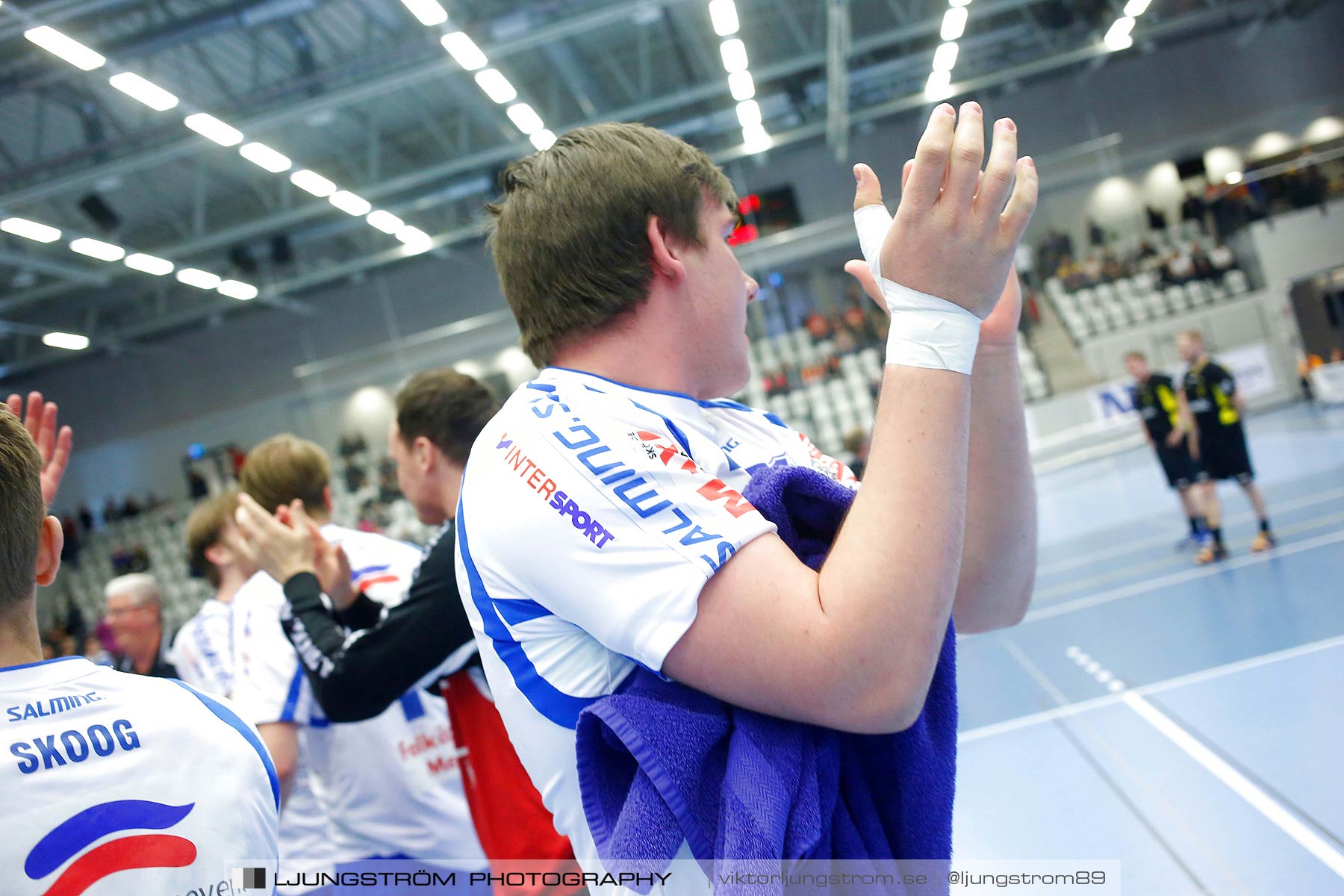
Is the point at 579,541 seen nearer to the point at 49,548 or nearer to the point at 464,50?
the point at 49,548

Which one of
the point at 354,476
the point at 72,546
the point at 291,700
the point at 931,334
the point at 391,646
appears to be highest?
the point at 72,546

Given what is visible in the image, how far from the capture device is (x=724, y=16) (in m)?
10.4

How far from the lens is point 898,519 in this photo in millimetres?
784

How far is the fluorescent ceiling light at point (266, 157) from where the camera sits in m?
11.2

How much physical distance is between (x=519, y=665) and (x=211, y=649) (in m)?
3.01

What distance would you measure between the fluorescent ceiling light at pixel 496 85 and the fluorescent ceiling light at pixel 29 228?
19.2ft

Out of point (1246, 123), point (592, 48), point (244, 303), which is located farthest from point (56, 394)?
point (1246, 123)

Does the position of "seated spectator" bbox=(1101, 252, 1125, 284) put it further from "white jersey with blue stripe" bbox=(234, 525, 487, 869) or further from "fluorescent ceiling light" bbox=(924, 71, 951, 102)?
"white jersey with blue stripe" bbox=(234, 525, 487, 869)

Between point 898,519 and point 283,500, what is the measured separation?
2384 mm

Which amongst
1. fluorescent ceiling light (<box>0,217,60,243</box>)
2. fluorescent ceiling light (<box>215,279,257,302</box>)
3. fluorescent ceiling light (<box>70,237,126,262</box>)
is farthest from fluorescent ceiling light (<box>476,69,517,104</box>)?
fluorescent ceiling light (<box>215,279,257,302</box>)

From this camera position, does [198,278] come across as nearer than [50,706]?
No

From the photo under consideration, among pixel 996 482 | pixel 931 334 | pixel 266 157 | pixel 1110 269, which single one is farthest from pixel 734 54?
pixel 931 334

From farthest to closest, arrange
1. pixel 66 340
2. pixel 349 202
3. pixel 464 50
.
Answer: pixel 66 340
pixel 349 202
pixel 464 50

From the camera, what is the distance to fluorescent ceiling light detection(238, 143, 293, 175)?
1119 cm
